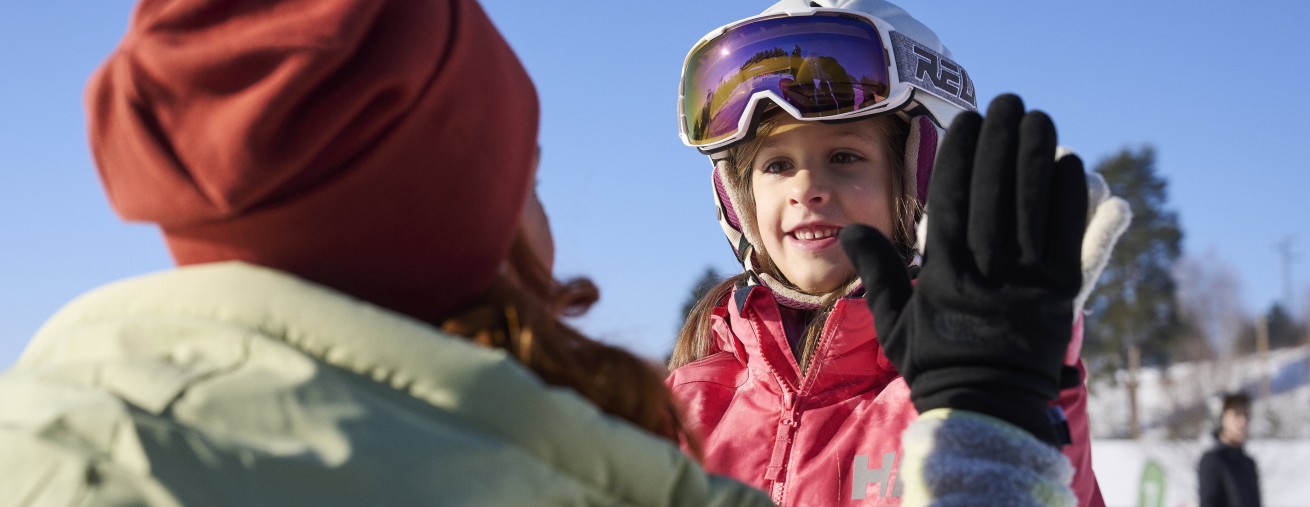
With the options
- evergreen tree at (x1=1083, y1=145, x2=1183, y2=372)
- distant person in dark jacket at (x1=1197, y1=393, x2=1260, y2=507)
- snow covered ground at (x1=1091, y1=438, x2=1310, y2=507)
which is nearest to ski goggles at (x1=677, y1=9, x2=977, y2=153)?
distant person in dark jacket at (x1=1197, y1=393, x2=1260, y2=507)

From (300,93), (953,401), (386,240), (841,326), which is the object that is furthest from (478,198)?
(841,326)

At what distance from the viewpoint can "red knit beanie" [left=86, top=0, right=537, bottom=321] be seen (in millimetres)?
1191

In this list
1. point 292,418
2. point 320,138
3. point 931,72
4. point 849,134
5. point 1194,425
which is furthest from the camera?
point 1194,425

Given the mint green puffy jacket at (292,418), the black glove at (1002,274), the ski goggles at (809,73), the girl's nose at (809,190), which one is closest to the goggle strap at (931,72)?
the ski goggles at (809,73)

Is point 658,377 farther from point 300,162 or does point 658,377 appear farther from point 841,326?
point 841,326

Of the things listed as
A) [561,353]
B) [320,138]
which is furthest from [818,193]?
[320,138]

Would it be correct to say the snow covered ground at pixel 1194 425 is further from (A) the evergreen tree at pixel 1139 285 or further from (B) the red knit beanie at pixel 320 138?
(B) the red knit beanie at pixel 320 138

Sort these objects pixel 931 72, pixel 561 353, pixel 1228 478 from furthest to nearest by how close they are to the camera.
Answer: pixel 1228 478 → pixel 931 72 → pixel 561 353

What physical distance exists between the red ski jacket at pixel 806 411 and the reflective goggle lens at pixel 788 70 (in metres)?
0.52

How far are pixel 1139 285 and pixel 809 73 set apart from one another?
155 feet

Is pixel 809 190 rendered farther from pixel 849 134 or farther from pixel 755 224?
pixel 755 224

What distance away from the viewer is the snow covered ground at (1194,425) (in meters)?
14.9

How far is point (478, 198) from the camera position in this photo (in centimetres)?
132

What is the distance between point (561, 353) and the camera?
1343 mm
